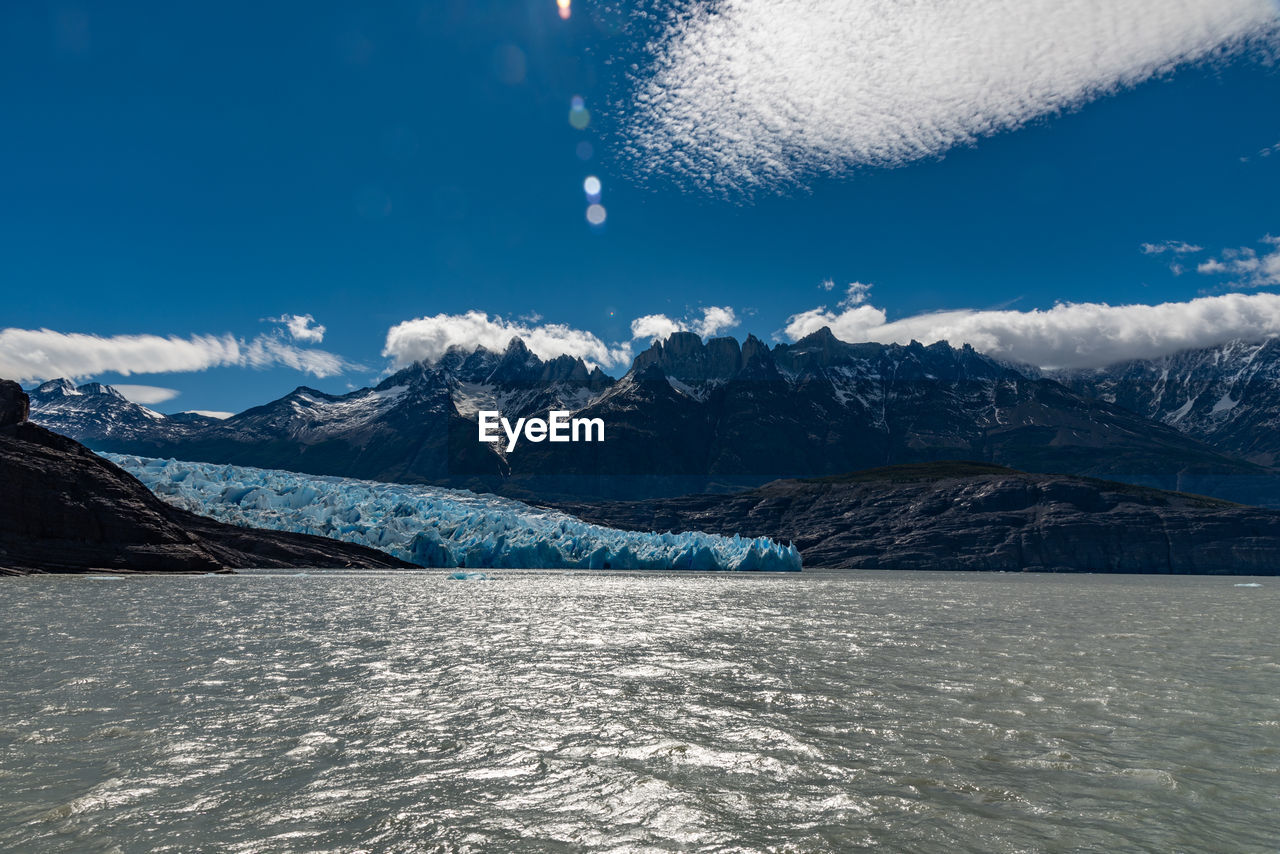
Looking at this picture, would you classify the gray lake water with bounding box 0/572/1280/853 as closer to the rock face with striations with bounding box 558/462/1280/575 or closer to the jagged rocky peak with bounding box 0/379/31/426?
the jagged rocky peak with bounding box 0/379/31/426

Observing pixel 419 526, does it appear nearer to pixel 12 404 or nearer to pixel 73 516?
pixel 73 516

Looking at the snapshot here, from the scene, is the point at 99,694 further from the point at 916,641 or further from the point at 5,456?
the point at 5,456

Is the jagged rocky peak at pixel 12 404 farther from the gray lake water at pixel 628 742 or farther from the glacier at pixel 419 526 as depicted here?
the gray lake water at pixel 628 742

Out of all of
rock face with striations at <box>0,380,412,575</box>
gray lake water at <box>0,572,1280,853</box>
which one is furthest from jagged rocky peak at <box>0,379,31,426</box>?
gray lake water at <box>0,572,1280,853</box>

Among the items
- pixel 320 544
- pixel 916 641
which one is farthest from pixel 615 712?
pixel 320 544

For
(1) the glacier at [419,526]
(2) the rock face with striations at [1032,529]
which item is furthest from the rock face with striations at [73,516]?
(2) the rock face with striations at [1032,529]

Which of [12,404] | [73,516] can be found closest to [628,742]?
[73,516]
